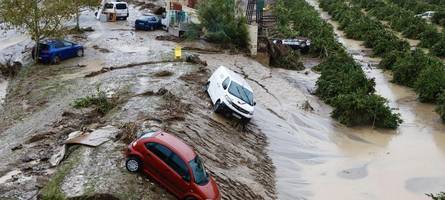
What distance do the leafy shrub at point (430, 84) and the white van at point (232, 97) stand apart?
45.9 ft

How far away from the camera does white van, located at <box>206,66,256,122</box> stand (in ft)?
75.4

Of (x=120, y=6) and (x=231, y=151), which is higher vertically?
(x=120, y=6)

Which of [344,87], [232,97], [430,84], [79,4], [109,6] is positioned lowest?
[344,87]

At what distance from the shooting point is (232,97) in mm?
23047

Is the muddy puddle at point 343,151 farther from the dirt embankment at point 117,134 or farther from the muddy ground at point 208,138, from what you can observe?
the dirt embankment at point 117,134

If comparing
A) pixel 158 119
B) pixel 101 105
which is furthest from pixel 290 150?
pixel 101 105

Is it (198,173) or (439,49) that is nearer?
(198,173)

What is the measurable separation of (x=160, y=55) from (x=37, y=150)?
1716 cm

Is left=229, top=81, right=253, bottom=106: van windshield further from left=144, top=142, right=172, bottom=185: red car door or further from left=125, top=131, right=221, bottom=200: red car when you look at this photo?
left=144, top=142, right=172, bottom=185: red car door

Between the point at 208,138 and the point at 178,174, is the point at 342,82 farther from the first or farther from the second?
the point at 178,174

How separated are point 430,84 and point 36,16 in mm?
23576

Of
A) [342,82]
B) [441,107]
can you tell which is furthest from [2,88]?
[441,107]

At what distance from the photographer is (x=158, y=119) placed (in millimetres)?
19984

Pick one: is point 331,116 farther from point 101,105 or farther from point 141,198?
point 141,198
